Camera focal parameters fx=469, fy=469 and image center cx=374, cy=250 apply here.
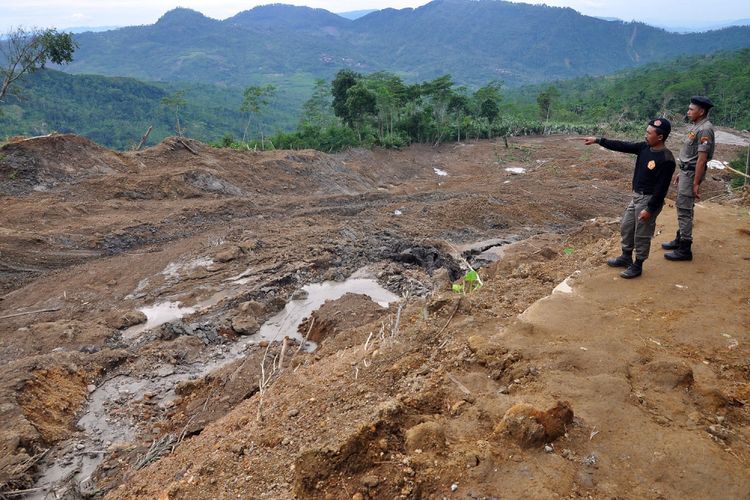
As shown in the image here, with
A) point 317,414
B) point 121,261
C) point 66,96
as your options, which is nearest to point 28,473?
point 317,414

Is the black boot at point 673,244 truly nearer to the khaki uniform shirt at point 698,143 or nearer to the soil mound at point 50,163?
the khaki uniform shirt at point 698,143

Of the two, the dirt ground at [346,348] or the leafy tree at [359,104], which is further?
the leafy tree at [359,104]

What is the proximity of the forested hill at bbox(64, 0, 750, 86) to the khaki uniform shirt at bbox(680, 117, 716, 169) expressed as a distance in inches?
A: 4960

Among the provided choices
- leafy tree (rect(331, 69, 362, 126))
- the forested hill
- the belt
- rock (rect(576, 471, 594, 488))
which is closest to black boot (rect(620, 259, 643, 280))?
the belt

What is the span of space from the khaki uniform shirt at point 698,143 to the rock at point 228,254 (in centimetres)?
840

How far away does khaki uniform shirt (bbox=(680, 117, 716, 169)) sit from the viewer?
454cm

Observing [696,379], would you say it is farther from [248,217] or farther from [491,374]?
[248,217]

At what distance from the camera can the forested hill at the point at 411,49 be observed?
437 ft

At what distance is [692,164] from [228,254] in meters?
8.56

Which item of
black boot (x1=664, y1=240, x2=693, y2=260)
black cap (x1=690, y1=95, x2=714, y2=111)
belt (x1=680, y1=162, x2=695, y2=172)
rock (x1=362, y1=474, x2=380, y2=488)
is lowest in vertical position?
rock (x1=362, y1=474, x2=380, y2=488)

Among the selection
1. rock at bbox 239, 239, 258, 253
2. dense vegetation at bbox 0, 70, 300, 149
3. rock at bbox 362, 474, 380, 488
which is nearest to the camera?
rock at bbox 362, 474, 380, 488

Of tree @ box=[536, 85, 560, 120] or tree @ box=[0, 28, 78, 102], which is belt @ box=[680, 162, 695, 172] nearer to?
tree @ box=[0, 28, 78, 102]

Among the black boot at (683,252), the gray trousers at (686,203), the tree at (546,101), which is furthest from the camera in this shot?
the tree at (546,101)

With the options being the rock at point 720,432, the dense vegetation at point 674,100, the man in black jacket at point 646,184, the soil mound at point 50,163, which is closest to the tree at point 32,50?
the soil mound at point 50,163
